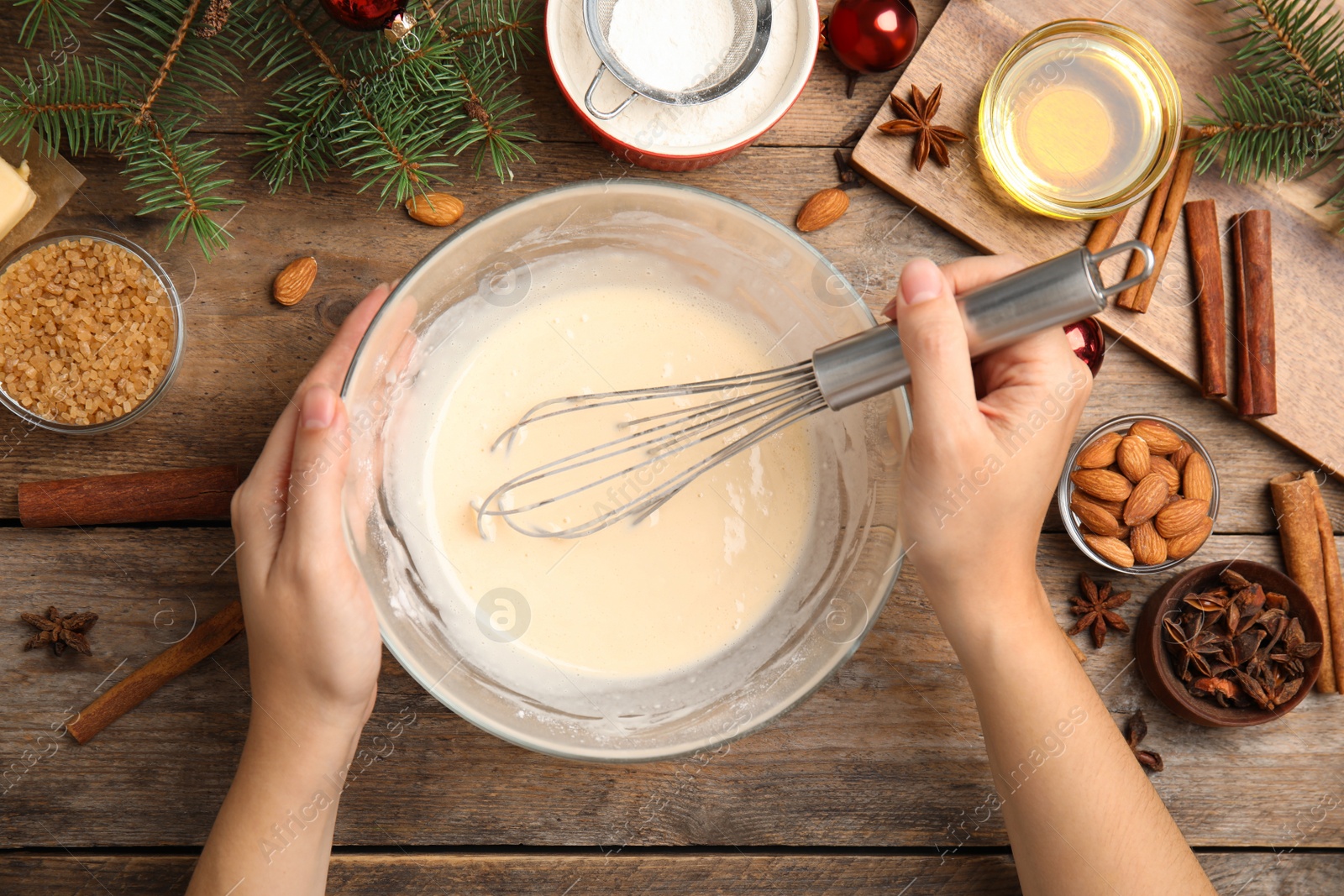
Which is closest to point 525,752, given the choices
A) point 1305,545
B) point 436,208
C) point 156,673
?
point 156,673

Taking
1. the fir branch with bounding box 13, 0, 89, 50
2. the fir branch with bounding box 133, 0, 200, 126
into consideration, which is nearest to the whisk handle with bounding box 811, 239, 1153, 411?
the fir branch with bounding box 133, 0, 200, 126

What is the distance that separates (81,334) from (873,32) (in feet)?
3.08

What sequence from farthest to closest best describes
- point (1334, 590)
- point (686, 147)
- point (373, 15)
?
point (1334, 590) → point (686, 147) → point (373, 15)

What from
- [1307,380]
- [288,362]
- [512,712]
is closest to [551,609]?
[512,712]

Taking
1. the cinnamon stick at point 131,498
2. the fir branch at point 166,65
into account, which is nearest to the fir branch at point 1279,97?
the fir branch at point 166,65

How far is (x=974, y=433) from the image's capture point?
80cm

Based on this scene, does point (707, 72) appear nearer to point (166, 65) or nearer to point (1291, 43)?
point (166, 65)

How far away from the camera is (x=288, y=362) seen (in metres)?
1.02

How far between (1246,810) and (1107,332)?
0.61 metres

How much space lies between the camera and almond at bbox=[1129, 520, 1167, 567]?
1003 mm

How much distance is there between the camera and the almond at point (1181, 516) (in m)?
1.00

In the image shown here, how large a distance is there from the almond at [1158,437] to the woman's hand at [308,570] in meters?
0.87

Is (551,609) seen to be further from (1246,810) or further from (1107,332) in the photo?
(1246,810)

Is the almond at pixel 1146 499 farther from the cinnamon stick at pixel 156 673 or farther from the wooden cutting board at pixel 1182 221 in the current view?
the cinnamon stick at pixel 156 673
